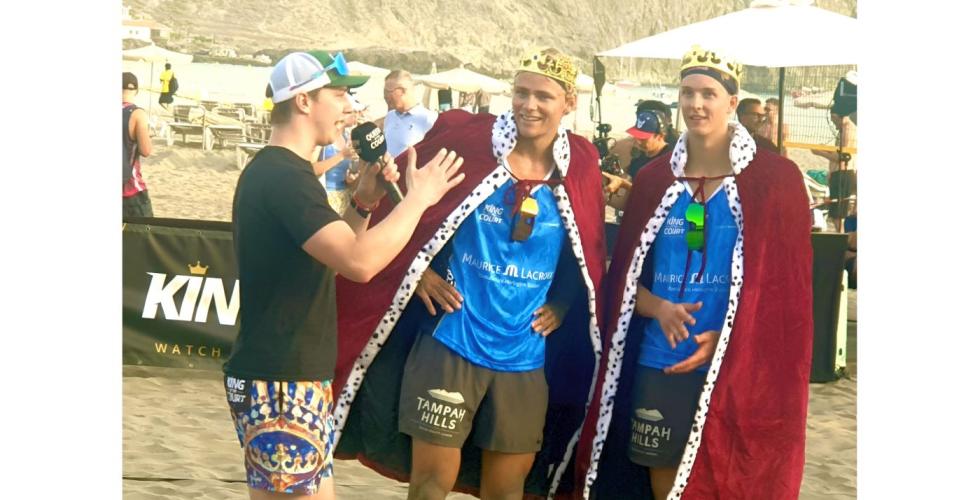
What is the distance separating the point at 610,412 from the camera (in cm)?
532

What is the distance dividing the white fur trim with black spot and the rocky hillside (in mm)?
16690

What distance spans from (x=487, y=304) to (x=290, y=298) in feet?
3.64

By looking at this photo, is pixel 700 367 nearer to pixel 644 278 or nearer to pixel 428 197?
pixel 644 278

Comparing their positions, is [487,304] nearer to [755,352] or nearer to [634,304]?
[634,304]

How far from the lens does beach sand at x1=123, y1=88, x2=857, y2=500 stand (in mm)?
6793

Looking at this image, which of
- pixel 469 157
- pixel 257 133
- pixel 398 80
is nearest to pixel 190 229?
pixel 398 80

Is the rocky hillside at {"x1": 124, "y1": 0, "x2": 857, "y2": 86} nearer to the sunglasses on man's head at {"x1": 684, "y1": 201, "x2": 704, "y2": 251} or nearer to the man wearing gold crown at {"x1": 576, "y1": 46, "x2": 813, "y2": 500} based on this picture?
the man wearing gold crown at {"x1": 576, "y1": 46, "x2": 813, "y2": 500}

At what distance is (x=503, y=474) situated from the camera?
5219mm

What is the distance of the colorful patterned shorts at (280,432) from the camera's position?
4148mm

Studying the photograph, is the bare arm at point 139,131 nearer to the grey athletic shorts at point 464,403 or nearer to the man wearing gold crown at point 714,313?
the grey athletic shorts at point 464,403

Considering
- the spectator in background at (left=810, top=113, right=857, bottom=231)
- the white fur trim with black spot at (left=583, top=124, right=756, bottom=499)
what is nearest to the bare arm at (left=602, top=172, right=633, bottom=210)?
the white fur trim with black spot at (left=583, top=124, right=756, bottom=499)

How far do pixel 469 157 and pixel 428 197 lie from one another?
0.91m

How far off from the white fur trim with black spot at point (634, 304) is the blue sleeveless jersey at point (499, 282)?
13.0 inches

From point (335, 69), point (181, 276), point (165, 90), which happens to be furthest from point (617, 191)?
point (165, 90)
